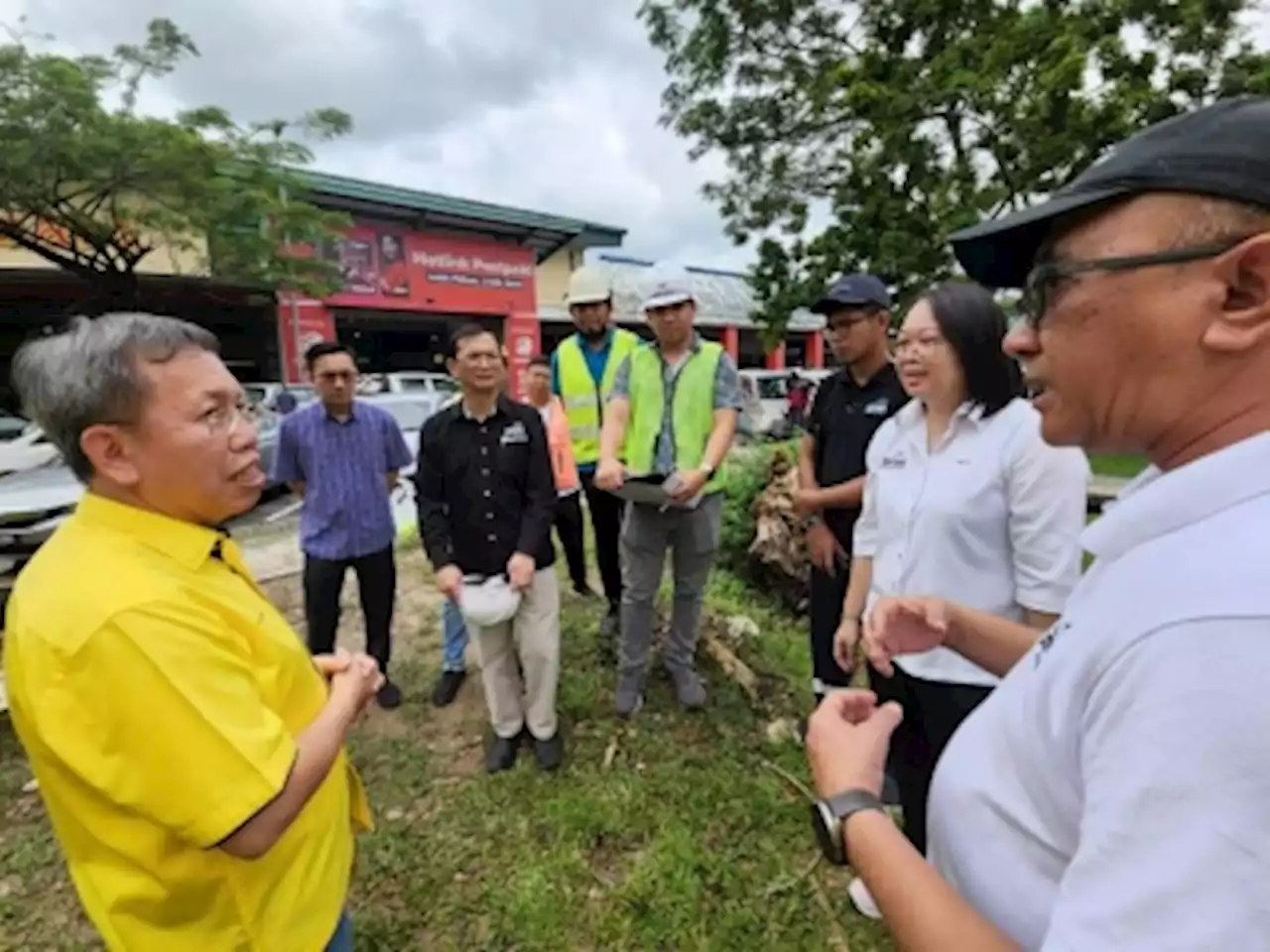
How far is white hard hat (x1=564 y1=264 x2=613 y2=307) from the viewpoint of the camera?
4.37 metres

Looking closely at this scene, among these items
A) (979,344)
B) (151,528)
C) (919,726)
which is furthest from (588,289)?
(151,528)

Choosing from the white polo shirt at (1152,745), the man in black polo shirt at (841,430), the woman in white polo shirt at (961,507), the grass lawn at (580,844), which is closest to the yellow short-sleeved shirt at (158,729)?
the white polo shirt at (1152,745)

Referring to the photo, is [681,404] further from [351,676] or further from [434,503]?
[351,676]

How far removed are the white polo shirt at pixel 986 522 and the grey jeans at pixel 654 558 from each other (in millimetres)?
1371

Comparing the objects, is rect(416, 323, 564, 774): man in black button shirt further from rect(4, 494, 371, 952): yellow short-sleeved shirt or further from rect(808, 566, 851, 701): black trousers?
rect(4, 494, 371, 952): yellow short-sleeved shirt

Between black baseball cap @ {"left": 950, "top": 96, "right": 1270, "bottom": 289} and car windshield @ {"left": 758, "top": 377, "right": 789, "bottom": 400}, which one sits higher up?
black baseball cap @ {"left": 950, "top": 96, "right": 1270, "bottom": 289}

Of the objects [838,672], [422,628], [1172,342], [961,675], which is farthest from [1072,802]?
[422,628]

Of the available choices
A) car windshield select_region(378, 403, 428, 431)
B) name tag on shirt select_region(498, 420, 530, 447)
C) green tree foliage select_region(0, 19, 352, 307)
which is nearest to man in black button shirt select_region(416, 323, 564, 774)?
name tag on shirt select_region(498, 420, 530, 447)

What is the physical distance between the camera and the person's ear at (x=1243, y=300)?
0.66 m

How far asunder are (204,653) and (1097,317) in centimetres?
122

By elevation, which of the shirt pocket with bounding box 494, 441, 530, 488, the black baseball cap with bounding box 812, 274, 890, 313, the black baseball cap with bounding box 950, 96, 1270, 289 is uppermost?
the black baseball cap with bounding box 812, 274, 890, 313

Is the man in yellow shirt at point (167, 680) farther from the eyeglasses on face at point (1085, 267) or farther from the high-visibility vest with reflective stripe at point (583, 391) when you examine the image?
the high-visibility vest with reflective stripe at point (583, 391)

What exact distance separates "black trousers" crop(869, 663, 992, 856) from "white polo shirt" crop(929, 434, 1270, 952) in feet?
4.12

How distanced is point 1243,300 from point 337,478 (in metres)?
3.47
